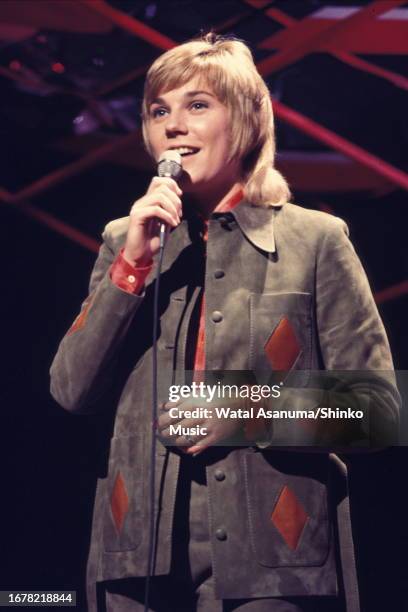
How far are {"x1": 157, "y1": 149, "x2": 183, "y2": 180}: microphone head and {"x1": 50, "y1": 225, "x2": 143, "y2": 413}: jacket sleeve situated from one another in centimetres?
19

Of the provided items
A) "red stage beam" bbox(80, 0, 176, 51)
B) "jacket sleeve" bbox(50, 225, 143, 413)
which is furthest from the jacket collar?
"red stage beam" bbox(80, 0, 176, 51)

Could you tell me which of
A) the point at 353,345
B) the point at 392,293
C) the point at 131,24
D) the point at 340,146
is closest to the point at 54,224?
the point at 131,24

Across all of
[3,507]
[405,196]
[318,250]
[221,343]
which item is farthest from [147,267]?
[405,196]

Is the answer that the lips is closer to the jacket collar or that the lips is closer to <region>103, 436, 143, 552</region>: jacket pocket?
the jacket collar

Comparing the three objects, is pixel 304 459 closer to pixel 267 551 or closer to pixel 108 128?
pixel 267 551

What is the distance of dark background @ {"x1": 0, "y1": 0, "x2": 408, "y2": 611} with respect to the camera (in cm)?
275

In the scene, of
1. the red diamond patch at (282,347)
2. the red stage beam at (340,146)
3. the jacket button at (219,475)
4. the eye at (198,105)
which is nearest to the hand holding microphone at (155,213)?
the eye at (198,105)

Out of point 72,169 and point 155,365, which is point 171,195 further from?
point 72,169

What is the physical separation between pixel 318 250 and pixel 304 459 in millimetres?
354

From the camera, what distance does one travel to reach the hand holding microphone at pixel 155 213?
1513mm

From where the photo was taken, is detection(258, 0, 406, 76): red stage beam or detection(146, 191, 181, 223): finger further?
detection(258, 0, 406, 76): red stage beam

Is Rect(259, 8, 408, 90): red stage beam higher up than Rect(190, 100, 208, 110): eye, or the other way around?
Rect(259, 8, 408, 90): red stage beam

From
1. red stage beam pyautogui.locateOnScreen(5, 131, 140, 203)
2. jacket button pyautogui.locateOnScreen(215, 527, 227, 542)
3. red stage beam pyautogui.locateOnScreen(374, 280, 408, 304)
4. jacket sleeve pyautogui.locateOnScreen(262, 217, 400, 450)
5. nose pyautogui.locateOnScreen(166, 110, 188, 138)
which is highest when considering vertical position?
red stage beam pyautogui.locateOnScreen(5, 131, 140, 203)

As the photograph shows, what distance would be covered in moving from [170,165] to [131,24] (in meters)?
1.39
